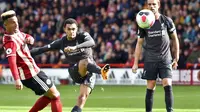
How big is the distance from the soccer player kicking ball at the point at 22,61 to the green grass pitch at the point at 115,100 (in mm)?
3872

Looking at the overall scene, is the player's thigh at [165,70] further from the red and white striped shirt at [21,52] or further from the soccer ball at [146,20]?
the red and white striped shirt at [21,52]

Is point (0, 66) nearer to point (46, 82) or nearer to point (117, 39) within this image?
point (117, 39)

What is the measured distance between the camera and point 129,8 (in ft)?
98.6

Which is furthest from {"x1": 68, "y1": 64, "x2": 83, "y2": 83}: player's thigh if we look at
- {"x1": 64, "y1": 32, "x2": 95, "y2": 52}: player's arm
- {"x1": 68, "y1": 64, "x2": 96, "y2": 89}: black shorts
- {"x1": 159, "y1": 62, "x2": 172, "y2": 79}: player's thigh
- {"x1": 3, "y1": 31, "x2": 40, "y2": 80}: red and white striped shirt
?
{"x1": 159, "y1": 62, "x2": 172, "y2": 79}: player's thigh

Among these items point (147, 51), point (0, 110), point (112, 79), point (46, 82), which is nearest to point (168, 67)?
point (147, 51)

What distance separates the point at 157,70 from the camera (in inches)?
485

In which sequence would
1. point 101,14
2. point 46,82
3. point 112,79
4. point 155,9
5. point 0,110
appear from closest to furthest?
1. point 46,82
2. point 155,9
3. point 0,110
4. point 112,79
5. point 101,14

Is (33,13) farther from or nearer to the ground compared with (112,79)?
farther from the ground

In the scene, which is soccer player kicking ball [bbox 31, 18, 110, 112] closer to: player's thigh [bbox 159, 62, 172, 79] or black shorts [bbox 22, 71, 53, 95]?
player's thigh [bbox 159, 62, 172, 79]

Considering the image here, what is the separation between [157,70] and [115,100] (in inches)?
261

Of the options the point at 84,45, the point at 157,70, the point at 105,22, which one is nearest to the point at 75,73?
the point at 84,45

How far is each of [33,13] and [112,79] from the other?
801 cm

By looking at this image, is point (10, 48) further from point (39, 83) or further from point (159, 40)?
point (159, 40)

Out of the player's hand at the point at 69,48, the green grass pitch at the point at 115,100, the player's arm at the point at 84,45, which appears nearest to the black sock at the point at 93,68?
the player's arm at the point at 84,45
